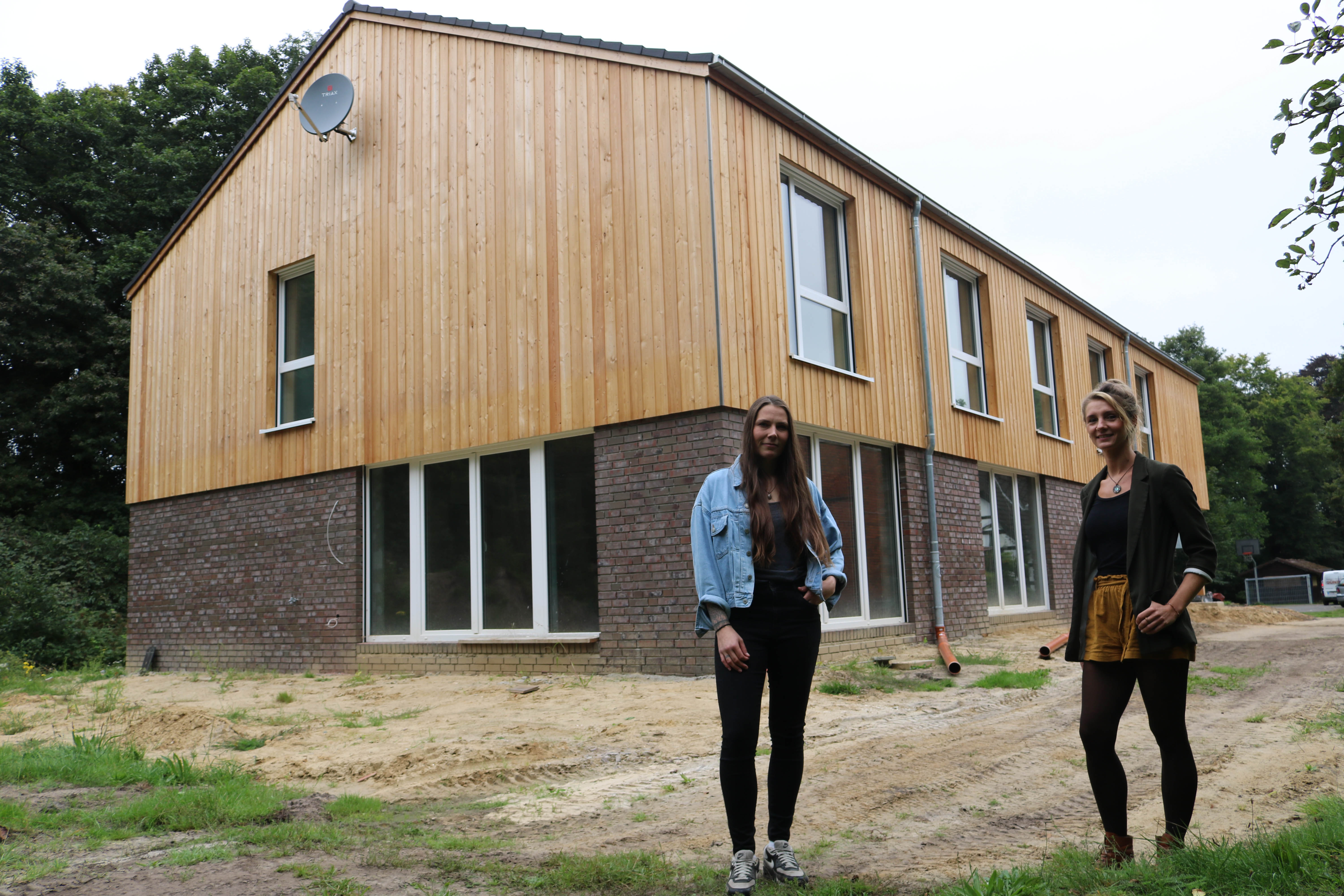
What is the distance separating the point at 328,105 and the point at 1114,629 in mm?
12272

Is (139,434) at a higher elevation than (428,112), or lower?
lower

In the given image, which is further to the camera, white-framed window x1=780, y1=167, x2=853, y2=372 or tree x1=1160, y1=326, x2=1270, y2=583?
tree x1=1160, y1=326, x2=1270, y2=583

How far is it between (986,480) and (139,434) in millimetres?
12558

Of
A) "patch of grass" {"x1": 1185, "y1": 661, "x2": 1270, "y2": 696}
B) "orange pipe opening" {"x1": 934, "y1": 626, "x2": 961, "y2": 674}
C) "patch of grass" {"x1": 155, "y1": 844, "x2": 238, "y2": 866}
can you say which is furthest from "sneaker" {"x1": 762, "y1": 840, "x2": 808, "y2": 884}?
"orange pipe opening" {"x1": 934, "y1": 626, "x2": 961, "y2": 674}

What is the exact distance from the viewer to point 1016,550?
50.2 feet

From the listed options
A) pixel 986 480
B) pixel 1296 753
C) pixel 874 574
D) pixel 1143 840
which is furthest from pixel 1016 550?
pixel 1143 840

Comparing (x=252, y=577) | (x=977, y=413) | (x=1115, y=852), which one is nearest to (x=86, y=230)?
(x=252, y=577)

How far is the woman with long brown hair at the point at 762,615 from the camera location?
3.50 meters

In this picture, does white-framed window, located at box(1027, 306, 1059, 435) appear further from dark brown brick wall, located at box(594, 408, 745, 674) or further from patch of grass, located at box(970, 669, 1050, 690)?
dark brown brick wall, located at box(594, 408, 745, 674)

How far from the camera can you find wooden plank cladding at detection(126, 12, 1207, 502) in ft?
32.1

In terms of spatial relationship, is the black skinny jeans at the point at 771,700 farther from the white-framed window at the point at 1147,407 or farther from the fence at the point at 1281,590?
the fence at the point at 1281,590

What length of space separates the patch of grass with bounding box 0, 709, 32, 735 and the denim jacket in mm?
7116

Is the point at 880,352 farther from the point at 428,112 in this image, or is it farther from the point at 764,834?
the point at 764,834

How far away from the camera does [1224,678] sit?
30.4 ft
